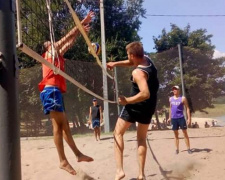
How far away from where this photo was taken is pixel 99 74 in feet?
47.2

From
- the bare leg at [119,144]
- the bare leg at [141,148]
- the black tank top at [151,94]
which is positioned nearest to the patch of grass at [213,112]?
the bare leg at [141,148]

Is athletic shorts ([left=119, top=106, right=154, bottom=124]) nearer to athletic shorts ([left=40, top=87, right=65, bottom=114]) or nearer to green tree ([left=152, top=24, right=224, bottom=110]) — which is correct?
athletic shorts ([left=40, top=87, right=65, bottom=114])

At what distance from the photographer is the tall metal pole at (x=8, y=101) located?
8.16ft

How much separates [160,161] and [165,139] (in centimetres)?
292

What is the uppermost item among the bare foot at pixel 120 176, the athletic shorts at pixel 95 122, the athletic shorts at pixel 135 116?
the athletic shorts at pixel 135 116

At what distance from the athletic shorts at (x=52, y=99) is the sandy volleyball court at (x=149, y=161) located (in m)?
2.27

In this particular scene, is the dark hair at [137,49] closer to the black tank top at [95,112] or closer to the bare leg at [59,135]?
the bare leg at [59,135]

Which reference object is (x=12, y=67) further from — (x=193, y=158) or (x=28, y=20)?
(x=193, y=158)

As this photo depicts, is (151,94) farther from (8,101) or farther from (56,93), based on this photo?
(8,101)

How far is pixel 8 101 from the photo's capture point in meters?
2.53

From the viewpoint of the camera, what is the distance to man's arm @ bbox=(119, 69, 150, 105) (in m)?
4.22

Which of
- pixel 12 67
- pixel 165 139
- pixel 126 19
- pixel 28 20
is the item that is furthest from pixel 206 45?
pixel 12 67

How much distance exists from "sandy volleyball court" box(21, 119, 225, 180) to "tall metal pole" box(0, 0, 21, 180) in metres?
3.82

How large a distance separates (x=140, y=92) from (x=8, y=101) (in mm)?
2007
